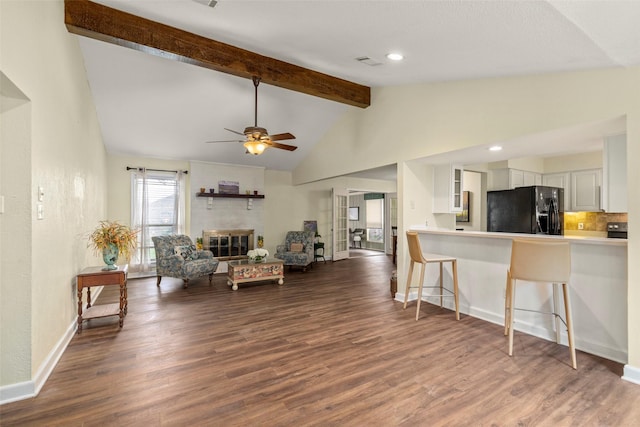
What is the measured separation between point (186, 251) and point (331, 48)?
4.76 meters

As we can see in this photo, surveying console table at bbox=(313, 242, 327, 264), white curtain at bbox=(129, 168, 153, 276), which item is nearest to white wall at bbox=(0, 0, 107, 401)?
white curtain at bbox=(129, 168, 153, 276)

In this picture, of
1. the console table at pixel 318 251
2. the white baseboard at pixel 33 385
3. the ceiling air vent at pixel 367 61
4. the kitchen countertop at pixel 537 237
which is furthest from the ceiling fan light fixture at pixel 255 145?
the console table at pixel 318 251

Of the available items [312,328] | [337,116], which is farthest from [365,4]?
[337,116]

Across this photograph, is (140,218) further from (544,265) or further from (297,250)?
(544,265)

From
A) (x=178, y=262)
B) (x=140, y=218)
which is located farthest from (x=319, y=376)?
(x=140, y=218)

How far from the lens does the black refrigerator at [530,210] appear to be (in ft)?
16.9

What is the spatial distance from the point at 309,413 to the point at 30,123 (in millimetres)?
2789

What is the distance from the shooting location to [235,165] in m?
7.79

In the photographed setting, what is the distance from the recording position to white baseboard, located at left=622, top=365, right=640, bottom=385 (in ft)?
7.98

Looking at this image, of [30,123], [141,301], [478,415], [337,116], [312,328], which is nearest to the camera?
[478,415]

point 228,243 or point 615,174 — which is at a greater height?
point 615,174

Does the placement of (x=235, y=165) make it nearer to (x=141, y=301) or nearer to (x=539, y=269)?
(x=141, y=301)

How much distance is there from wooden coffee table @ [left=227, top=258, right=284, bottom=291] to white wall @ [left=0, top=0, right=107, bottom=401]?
2.43 metres

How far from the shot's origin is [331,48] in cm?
330
